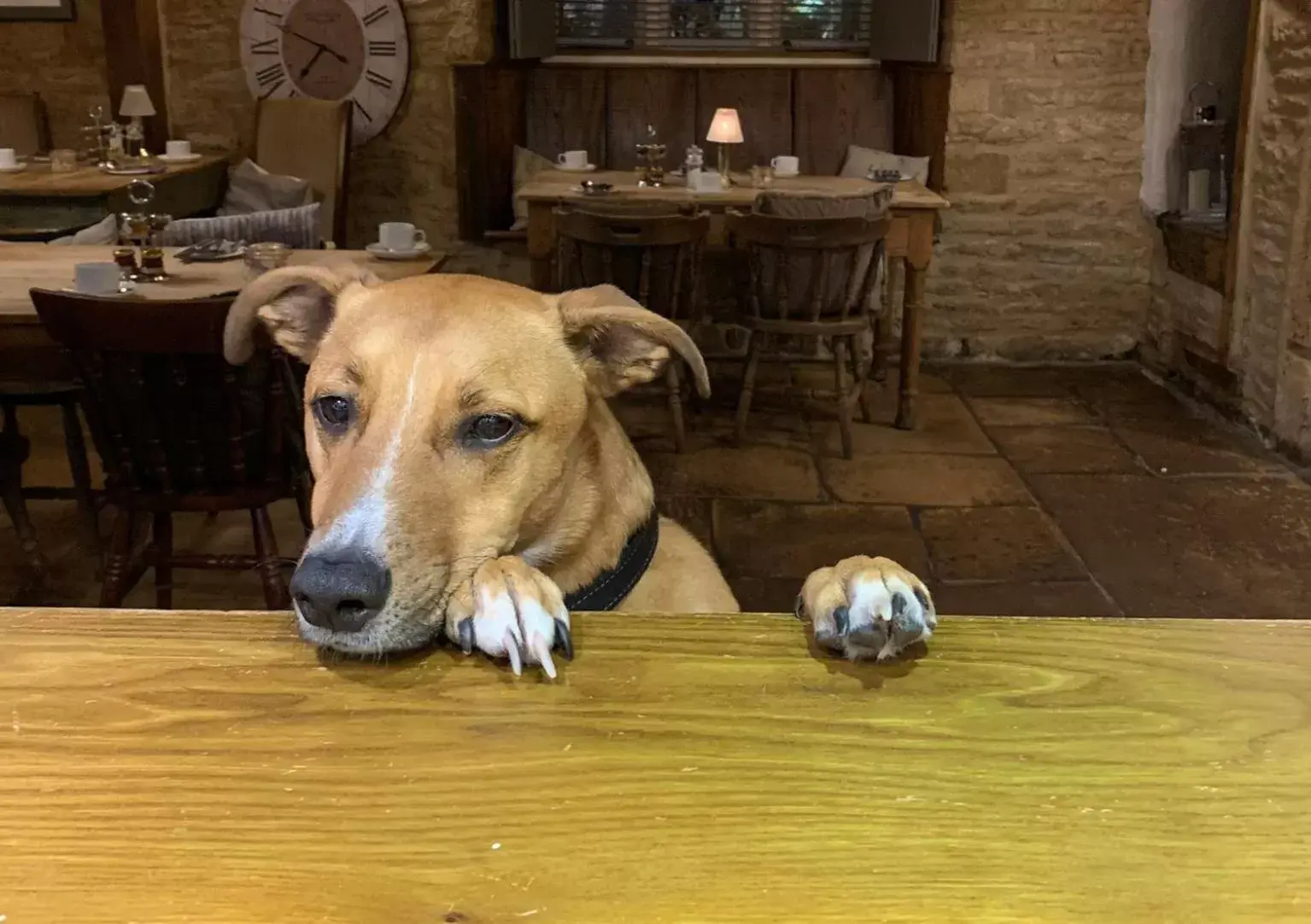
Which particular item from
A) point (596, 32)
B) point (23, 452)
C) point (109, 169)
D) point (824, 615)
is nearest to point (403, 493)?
point (824, 615)

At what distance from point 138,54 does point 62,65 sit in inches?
26.5

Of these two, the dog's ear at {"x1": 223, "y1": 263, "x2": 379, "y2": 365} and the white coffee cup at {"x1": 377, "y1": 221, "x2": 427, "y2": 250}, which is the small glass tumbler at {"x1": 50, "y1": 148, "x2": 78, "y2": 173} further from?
the dog's ear at {"x1": 223, "y1": 263, "x2": 379, "y2": 365}

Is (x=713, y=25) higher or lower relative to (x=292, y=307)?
higher

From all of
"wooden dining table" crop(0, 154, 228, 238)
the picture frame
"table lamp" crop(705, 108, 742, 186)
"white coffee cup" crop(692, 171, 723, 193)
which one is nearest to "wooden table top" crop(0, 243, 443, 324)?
"wooden dining table" crop(0, 154, 228, 238)

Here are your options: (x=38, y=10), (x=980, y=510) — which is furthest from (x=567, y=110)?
(x=980, y=510)

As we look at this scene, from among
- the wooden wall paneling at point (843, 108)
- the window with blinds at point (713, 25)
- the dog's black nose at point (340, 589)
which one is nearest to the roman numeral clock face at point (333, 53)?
Result: the window with blinds at point (713, 25)

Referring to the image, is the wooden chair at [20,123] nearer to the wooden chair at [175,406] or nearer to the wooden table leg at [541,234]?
the wooden table leg at [541,234]

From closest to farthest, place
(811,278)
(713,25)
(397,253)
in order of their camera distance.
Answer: (397,253) → (811,278) → (713,25)

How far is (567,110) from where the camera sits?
21.3 ft

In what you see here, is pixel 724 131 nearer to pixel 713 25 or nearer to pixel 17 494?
pixel 713 25

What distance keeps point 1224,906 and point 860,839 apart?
0.18 meters

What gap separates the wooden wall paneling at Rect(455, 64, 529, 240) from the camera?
5.94m

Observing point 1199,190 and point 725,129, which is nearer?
point 725,129

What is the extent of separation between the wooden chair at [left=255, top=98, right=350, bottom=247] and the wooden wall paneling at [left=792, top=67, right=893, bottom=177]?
2376mm
